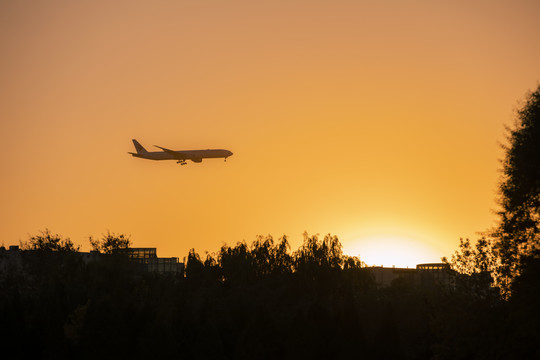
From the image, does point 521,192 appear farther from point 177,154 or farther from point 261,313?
point 177,154

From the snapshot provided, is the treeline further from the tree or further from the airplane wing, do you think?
the airplane wing

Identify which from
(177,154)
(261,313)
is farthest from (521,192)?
(177,154)

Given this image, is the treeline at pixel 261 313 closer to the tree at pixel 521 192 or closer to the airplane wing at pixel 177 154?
the tree at pixel 521 192

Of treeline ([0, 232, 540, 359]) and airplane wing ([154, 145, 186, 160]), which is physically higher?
airplane wing ([154, 145, 186, 160])

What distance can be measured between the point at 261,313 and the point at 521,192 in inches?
1660

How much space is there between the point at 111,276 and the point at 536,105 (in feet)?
365

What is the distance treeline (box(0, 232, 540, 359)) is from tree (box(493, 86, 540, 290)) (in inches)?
119

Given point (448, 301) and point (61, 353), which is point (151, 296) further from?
point (448, 301)

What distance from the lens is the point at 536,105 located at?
80.8 metres

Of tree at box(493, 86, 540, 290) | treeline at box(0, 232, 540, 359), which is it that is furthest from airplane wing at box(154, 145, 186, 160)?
tree at box(493, 86, 540, 290)

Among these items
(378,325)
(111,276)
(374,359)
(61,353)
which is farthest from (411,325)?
(111,276)

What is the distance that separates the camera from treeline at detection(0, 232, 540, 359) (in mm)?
89062

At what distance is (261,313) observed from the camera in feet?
368

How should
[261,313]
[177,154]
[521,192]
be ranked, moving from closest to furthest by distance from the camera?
1. [521,192]
2. [261,313]
3. [177,154]
